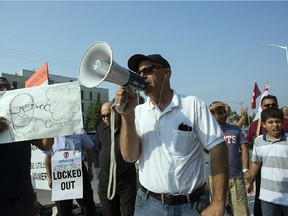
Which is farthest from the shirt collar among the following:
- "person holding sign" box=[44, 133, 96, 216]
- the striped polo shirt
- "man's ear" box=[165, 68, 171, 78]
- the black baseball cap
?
"person holding sign" box=[44, 133, 96, 216]

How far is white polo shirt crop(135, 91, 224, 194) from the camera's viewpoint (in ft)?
7.19

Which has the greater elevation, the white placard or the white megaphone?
the white megaphone

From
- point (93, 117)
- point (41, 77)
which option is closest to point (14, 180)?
point (41, 77)

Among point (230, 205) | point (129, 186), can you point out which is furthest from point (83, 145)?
point (230, 205)

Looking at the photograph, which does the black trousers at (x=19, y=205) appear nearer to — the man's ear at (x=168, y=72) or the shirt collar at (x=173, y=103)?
the shirt collar at (x=173, y=103)

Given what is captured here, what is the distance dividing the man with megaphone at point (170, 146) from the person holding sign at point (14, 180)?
922 mm

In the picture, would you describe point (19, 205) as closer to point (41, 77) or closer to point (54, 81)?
point (41, 77)

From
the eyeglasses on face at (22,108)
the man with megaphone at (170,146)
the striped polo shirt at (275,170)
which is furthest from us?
the striped polo shirt at (275,170)

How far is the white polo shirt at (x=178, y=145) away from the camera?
2.19 meters

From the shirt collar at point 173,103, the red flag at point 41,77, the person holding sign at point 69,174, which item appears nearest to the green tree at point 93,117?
the person holding sign at point 69,174

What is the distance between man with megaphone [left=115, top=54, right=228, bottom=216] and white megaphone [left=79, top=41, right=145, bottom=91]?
107 mm

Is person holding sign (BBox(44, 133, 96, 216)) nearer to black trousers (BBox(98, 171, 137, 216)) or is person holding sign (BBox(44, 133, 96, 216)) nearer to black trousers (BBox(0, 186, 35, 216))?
black trousers (BBox(98, 171, 137, 216))

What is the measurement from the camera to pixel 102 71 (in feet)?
7.02

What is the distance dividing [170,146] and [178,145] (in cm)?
7
